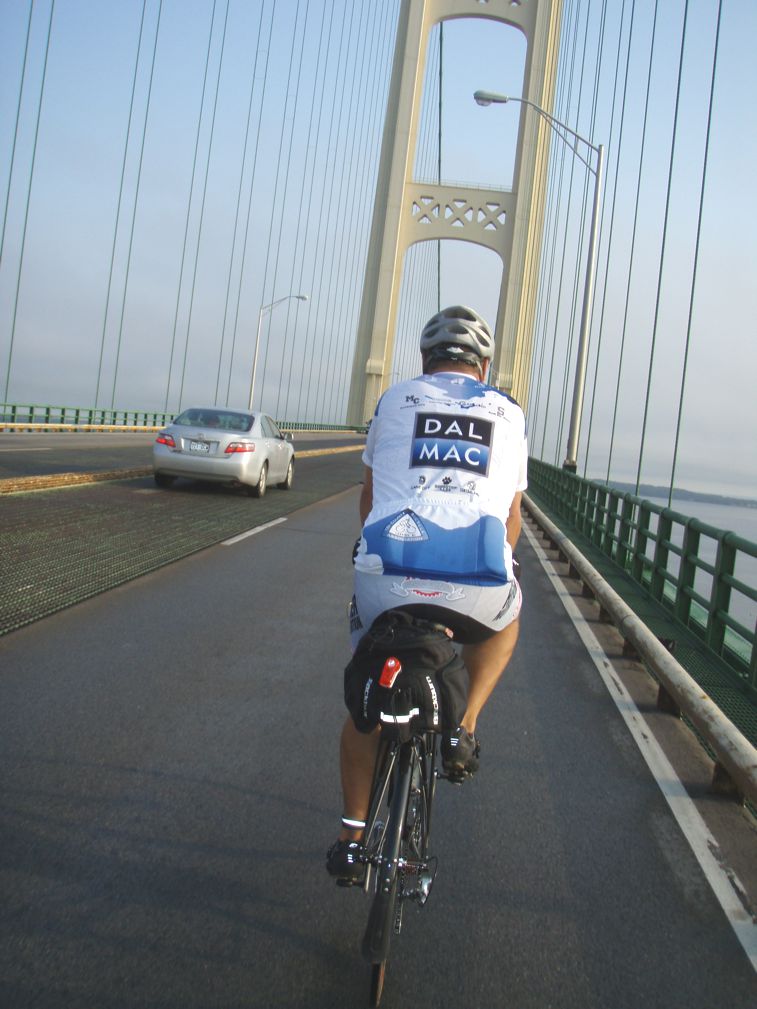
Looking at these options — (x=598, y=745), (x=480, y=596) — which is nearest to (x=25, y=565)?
(x=598, y=745)

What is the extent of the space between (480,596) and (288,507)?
14.1m

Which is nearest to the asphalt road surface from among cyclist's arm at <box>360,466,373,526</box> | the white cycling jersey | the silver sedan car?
the white cycling jersey

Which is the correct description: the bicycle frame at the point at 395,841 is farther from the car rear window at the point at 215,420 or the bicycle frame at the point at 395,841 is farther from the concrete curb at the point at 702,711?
the car rear window at the point at 215,420

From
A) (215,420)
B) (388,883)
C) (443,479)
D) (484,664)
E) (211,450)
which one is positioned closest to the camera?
(388,883)

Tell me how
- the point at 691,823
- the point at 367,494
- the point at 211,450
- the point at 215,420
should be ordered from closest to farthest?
the point at 367,494 < the point at 691,823 < the point at 211,450 < the point at 215,420

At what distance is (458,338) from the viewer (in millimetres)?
3178

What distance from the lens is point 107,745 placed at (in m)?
4.47

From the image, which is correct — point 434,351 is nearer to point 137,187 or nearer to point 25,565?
point 25,565

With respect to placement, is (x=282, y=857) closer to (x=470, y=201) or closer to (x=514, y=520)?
(x=514, y=520)

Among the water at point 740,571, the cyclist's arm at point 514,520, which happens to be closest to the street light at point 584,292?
the water at point 740,571

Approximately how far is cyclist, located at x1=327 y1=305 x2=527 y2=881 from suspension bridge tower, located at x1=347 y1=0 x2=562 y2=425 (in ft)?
165

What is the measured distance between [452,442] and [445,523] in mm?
301

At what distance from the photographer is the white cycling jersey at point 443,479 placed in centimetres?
270

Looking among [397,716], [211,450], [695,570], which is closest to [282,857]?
[397,716]
